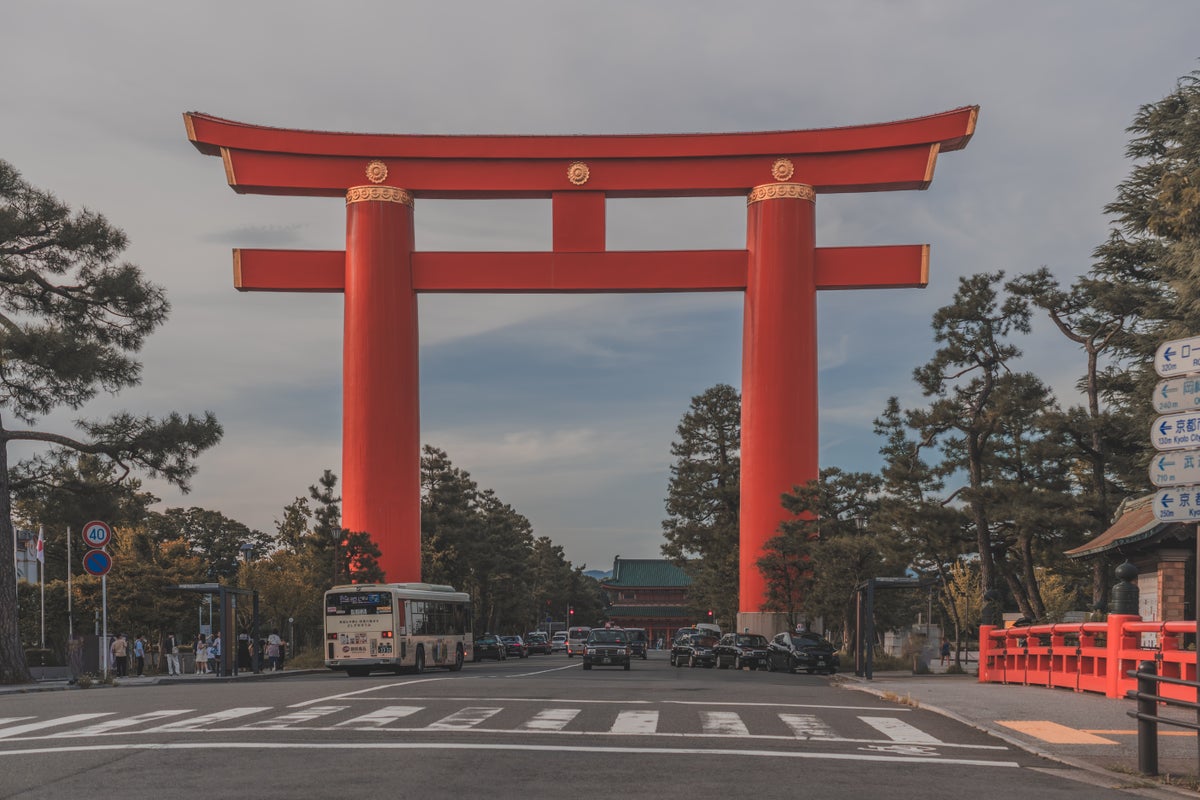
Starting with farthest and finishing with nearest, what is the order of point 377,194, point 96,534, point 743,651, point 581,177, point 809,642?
1. point 377,194
2. point 581,177
3. point 743,651
4. point 809,642
5. point 96,534

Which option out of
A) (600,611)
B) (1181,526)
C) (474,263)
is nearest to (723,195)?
(474,263)

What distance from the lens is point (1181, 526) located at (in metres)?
26.0

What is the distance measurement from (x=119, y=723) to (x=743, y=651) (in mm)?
35891

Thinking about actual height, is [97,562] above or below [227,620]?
above

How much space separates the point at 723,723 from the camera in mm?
16234

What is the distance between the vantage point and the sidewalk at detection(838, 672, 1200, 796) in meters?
12.9

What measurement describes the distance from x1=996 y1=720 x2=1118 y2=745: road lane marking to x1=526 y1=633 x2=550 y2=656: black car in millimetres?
64931

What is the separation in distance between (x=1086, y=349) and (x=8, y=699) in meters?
33.7

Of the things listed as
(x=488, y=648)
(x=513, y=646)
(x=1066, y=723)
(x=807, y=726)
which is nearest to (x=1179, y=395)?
(x=807, y=726)

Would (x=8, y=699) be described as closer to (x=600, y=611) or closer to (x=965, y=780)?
(x=965, y=780)

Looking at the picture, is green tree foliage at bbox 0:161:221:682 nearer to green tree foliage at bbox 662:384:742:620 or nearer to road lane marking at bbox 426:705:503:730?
road lane marking at bbox 426:705:503:730

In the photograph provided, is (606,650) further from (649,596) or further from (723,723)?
(649,596)

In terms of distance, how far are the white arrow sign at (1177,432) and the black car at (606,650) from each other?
31.3m

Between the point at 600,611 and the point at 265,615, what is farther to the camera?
the point at 600,611
